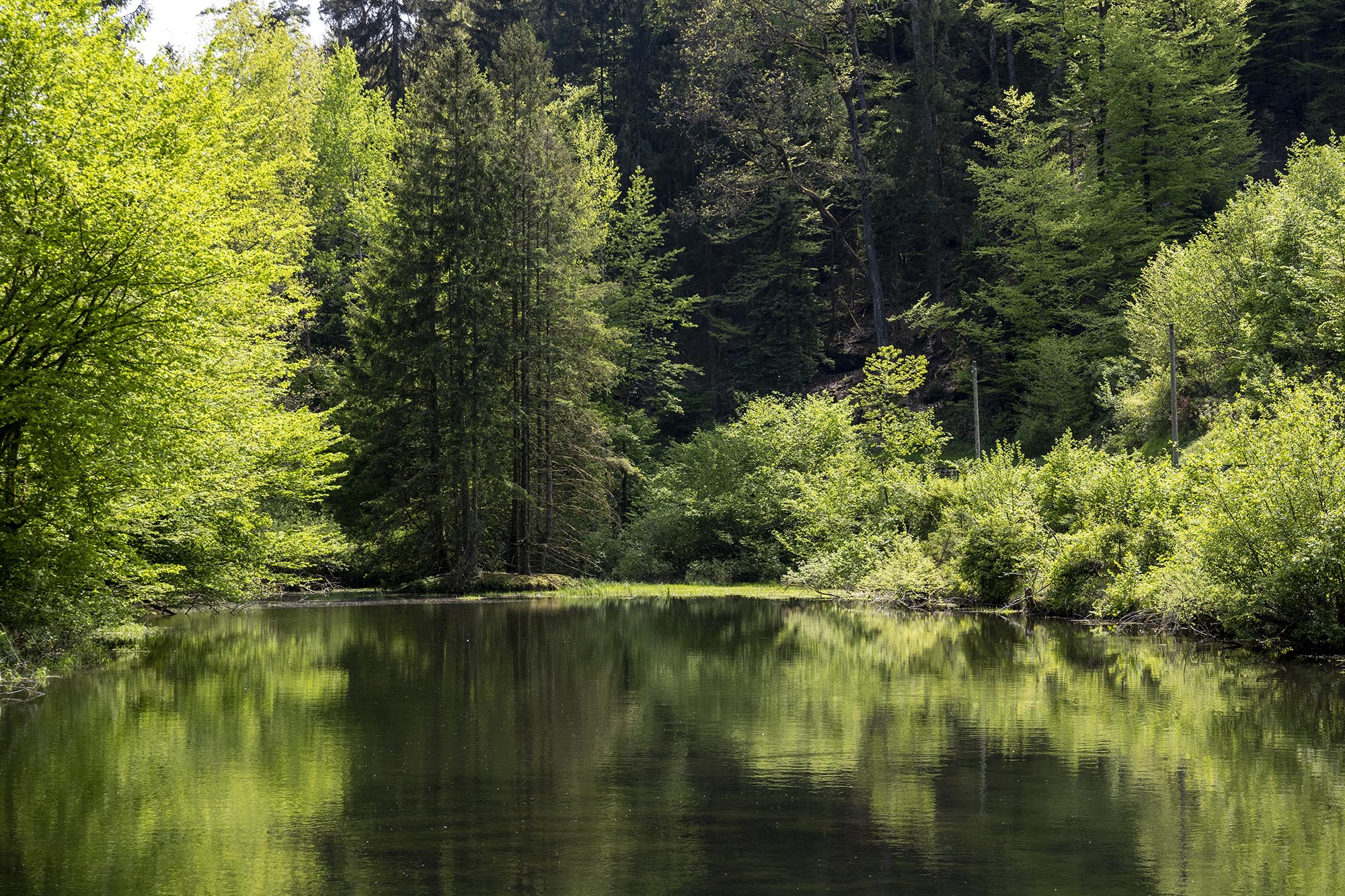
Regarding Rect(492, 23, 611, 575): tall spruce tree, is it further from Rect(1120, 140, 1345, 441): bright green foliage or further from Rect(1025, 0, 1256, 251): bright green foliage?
Rect(1025, 0, 1256, 251): bright green foliage

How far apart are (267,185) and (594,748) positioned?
15.3 m

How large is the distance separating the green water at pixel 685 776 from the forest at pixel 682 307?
366 cm

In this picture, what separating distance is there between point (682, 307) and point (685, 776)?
50327 mm

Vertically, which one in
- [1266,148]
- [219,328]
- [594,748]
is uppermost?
[1266,148]

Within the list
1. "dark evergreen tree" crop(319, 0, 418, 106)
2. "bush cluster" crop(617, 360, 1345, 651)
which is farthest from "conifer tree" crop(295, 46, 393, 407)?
"bush cluster" crop(617, 360, 1345, 651)

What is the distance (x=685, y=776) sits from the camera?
1135cm

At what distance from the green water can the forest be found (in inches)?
144

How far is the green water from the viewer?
8289 millimetres

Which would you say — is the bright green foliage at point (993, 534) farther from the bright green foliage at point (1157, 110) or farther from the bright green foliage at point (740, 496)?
the bright green foliage at point (1157, 110)

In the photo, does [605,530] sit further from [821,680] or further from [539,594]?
[821,680]

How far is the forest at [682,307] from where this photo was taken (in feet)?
57.5

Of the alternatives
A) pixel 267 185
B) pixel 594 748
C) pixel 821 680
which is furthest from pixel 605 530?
pixel 594 748

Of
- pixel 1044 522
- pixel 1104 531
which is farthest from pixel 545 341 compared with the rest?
pixel 1104 531

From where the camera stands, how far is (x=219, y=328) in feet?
68.1
